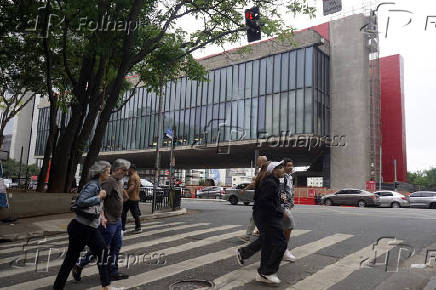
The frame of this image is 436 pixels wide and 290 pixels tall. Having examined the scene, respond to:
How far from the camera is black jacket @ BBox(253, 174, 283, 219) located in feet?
17.2

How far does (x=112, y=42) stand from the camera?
12.6m

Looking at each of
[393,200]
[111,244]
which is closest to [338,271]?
[111,244]

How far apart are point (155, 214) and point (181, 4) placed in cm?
825

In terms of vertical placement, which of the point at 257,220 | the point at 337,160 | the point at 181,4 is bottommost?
the point at 257,220

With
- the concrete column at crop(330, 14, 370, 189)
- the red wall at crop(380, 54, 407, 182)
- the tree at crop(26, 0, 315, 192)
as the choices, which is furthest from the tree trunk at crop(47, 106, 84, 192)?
the red wall at crop(380, 54, 407, 182)

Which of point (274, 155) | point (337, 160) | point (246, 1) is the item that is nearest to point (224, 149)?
point (274, 155)

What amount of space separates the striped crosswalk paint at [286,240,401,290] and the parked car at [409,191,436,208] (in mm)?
20774

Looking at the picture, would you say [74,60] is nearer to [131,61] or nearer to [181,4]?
[131,61]

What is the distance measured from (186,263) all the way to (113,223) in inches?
66.1

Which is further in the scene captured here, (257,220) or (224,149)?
(224,149)

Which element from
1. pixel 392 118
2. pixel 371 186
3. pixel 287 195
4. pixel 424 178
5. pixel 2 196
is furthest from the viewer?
pixel 424 178

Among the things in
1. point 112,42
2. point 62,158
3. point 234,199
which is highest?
point 112,42

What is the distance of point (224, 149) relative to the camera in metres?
40.9

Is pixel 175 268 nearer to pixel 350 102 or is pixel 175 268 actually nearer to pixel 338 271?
pixel 338 271
